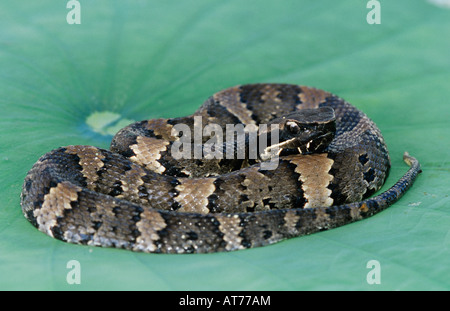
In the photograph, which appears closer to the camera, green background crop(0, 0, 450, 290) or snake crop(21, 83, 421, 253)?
green background crop(0, 0, 450, 290)

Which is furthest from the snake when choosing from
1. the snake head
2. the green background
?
the green background

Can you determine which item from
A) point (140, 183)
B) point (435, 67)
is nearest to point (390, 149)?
point (435, 67)

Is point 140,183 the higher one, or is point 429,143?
point 429,143

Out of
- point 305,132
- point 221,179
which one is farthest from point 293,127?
point 221,179

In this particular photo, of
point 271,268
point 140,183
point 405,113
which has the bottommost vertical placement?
point 271,268

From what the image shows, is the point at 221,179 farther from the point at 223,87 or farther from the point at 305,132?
the point at 223,87

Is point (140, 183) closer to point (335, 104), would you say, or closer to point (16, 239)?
point (16, 239)

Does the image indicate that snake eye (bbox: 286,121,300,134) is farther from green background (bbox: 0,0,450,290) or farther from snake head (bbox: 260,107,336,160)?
green background (bbox: 0,0,450,290)
